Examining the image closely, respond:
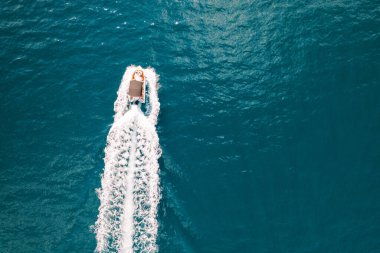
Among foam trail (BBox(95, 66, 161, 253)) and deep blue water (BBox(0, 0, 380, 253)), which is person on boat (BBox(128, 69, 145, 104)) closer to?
foam trail (BBox(95, 66, 161, 253))

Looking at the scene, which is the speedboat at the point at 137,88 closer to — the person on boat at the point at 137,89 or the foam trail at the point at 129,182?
the person on boat at the point at 137,89

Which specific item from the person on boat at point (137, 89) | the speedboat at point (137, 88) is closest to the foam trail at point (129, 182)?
the speedboat at point (137, 88)

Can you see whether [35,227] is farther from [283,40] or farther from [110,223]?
[283,40]

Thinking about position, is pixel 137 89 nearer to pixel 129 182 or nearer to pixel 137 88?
pixel 137 88

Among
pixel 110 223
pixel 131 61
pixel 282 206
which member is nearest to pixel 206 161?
pixel 282 206

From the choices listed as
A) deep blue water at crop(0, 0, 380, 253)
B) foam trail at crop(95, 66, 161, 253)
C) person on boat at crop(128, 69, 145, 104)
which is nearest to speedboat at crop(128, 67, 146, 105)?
person on boat at crop(128, 69, 145, 104)
